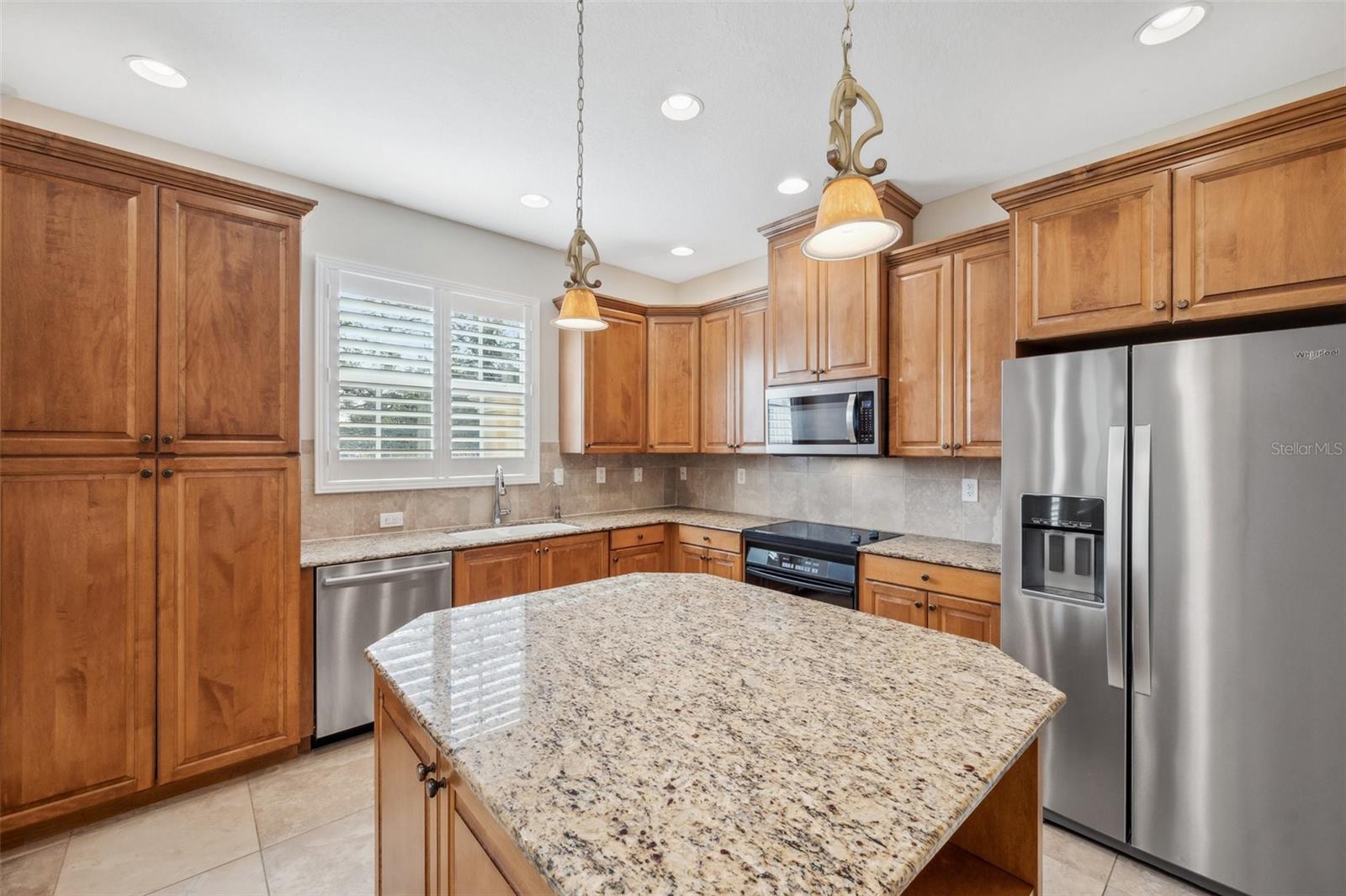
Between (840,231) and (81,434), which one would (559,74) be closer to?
(840,231)

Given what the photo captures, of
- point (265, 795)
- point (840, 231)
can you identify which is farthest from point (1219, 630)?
point (265, 795)

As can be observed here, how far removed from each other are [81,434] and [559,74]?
7.14 ft

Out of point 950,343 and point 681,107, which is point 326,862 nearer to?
point 681,107

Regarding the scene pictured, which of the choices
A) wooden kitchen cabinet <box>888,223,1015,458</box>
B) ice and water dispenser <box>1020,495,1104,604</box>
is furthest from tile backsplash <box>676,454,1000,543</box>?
ice and water dispenser <box>1020,495,1104,604</box>

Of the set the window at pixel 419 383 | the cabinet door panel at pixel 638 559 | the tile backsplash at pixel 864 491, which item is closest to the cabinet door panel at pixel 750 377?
the tile backsplash at pixel 864 491

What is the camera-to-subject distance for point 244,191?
2291 millimetres

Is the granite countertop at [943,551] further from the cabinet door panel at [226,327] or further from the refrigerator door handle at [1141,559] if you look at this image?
Answer: the cabinet door panel at [226,327]

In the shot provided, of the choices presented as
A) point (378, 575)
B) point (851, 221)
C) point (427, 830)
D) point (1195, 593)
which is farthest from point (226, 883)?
point (1195, 593)

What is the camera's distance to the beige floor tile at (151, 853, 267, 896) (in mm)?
1798

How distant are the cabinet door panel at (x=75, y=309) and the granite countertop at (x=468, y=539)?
86 centimetres

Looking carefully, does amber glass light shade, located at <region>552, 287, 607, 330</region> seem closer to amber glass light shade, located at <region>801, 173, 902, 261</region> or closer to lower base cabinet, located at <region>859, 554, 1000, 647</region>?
amber glass light shade, located at <region>801, 173, 902, 261</region>

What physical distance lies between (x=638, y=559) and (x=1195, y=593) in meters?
2.80

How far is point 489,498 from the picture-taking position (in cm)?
371

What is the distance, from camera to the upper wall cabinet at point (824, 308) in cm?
304
